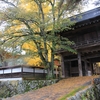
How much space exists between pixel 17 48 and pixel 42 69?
230 inches

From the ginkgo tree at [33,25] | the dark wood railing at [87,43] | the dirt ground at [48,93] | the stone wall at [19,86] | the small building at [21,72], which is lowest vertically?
the stone wall at [19,86]

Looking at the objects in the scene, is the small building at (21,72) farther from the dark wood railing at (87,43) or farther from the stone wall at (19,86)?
the dark wood railing at (87,43)

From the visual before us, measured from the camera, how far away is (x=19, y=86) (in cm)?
1431

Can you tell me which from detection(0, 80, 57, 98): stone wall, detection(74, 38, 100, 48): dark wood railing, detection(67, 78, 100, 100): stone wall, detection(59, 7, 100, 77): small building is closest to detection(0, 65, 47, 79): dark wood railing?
detection(0, 80, 57, 98): stone wall

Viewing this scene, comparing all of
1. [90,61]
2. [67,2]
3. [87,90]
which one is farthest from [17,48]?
[90,61]

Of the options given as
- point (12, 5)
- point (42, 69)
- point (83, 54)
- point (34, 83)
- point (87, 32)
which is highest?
point (12, 5)

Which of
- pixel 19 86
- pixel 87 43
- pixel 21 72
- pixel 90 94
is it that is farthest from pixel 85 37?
pixel 19 86

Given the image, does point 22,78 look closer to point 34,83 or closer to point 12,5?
point 34,83

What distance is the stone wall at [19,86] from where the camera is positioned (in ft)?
44.4

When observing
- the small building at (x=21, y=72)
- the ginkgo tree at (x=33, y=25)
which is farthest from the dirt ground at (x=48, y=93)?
the small building at (x=21, y=72)

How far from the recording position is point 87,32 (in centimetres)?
1480

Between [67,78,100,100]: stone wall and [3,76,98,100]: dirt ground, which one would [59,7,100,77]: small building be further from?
[3,76,98,100]: dirt ground

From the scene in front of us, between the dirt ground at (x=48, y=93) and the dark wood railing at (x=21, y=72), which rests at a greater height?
the dark wood railing at (x=21, y=72)

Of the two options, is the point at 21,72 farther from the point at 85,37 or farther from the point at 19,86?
the point at 85,37
